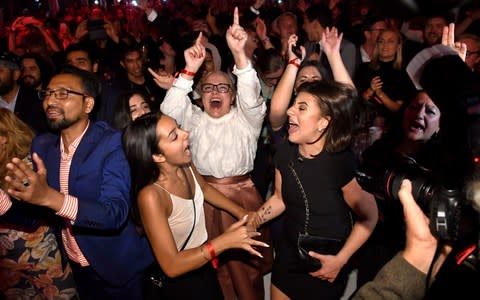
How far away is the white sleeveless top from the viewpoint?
2291mm

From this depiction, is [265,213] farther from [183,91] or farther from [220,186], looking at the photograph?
[183,91]

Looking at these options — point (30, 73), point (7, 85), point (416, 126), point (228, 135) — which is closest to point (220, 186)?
point (228, 135)

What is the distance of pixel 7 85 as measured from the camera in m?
4.16

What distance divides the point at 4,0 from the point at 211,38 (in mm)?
11202

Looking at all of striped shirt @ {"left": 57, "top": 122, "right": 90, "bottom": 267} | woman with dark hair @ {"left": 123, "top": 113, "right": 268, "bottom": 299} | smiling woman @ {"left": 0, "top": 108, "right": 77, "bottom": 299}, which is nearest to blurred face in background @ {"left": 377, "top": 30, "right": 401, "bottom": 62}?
woman with dark hair @ {"left": 123, "top": 113, "right": 268, "bottom": 299}

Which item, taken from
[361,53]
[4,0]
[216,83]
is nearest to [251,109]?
[216,83]

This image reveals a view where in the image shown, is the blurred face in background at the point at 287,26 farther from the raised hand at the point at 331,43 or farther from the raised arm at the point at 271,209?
the raised arm at the point at 271,209

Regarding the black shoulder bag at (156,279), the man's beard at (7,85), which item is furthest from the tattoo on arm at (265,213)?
the man's beard at (7,85)

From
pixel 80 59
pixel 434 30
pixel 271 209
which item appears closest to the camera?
pixel 271 209

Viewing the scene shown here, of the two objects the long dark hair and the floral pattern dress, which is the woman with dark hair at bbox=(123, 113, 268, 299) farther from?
the floral pattern dress

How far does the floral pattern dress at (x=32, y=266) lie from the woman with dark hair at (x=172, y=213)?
495mm

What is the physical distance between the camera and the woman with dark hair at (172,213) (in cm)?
216

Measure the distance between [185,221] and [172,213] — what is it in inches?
4.0

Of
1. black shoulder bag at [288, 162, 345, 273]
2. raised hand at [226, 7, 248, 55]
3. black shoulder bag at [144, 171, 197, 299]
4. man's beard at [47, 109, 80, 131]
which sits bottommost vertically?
black shoulder bag at [144, 171, 197, 299]
